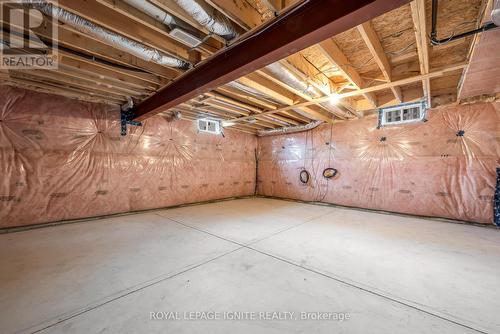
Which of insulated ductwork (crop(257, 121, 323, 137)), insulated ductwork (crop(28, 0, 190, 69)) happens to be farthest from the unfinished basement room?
insulated ductwork (crop(257, 121, 323, 137))

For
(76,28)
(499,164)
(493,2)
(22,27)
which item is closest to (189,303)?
(76,28)

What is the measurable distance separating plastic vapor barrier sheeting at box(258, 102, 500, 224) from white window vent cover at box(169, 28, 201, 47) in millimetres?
4013

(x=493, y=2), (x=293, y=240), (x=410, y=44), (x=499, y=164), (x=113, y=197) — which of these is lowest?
(x=293, y=240)

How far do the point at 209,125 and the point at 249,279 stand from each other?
421cm

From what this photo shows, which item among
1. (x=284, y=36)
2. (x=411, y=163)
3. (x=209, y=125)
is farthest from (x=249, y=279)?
(x=209, y=125)

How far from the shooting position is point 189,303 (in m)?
1.28

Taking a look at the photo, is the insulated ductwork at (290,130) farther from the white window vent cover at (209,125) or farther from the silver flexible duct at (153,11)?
the silver flexible duct at (153,11)

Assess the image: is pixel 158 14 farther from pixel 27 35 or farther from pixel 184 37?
pixel 27 35

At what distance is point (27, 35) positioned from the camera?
1.78m

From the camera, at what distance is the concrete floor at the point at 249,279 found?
1.13m

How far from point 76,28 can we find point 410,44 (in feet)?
10.8

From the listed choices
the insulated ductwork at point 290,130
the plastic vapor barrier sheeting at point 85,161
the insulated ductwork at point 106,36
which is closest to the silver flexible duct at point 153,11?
the insulated ductwork at point 106,36

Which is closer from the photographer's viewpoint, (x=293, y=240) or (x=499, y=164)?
(x=293, y=240)

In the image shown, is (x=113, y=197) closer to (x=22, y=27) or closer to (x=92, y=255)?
(x=92, y=255)
